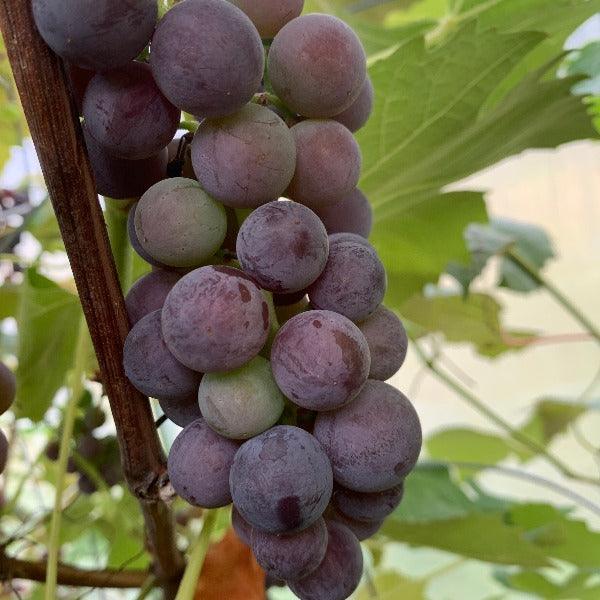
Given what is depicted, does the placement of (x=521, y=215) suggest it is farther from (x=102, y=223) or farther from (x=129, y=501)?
(x=102, y=223)

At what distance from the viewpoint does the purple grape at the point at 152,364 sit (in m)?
0.23

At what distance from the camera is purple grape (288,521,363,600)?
25cm

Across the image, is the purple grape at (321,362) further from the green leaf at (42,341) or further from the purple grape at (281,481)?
the green leaf at (42,341)

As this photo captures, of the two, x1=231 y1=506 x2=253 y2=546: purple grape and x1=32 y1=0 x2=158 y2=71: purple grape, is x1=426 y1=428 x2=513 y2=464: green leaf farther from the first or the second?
x1=32 y1=0 x2=158 y2=71: purple grape

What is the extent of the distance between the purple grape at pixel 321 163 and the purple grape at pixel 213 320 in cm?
5

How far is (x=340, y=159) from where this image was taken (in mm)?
251

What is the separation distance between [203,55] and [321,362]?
0.09m

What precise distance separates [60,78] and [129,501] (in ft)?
1.24

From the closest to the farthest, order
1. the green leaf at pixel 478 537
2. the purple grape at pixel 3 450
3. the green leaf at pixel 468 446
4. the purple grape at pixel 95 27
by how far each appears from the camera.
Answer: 1. the purple grape at pixel 95 27
2. the purple grape at pixel 3 450
3. the green leaf at pixel 478 537
4. the green leaf at pixel 468 446

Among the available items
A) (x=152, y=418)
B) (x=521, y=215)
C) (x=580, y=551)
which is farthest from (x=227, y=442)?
(x=521, y=215)

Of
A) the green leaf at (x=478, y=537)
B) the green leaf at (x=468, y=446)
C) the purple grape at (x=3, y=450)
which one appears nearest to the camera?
the purple grape at (x=3, y=450)

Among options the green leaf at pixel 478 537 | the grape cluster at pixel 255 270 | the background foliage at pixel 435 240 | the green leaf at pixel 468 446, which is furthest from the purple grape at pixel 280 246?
the green leaf at pixel 468 446

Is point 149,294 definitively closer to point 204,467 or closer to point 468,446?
point 204,467

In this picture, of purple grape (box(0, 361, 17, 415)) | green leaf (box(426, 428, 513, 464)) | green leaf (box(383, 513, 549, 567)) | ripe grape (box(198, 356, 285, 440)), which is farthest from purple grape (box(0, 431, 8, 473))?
green leaf (box(426, 428, 513, 464))
